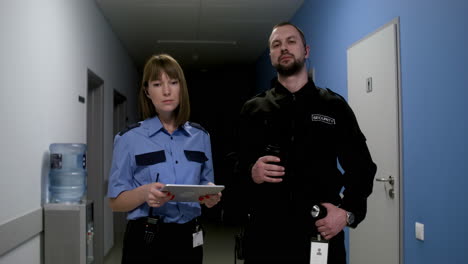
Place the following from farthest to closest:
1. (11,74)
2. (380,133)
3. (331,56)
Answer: (331,56) → (380,133) → (11,74)

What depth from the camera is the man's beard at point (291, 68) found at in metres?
1.71

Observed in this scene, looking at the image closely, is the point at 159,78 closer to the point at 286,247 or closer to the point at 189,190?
the point at 189,190

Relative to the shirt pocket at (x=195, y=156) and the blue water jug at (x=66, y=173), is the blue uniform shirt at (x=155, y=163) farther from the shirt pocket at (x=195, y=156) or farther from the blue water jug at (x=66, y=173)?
the blue water jug at (x=66, y=173)

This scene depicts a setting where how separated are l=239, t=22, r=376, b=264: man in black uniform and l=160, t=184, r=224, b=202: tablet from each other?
194 mm

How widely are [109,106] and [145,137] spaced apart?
12.4 ft

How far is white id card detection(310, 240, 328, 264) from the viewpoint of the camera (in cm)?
150

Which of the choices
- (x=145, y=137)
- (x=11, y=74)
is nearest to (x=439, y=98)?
(x=145, y=137)

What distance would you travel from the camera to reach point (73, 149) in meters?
3.18

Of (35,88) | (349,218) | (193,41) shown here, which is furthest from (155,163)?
(193,41)

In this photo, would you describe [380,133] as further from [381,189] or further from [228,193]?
[228,193]

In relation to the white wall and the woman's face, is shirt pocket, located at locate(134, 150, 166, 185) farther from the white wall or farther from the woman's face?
the white wall

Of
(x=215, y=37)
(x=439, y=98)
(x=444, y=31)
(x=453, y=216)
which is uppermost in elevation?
(x=215, y=37)

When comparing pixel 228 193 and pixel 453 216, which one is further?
pixel 453 216

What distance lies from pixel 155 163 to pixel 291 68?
0.65 meters
